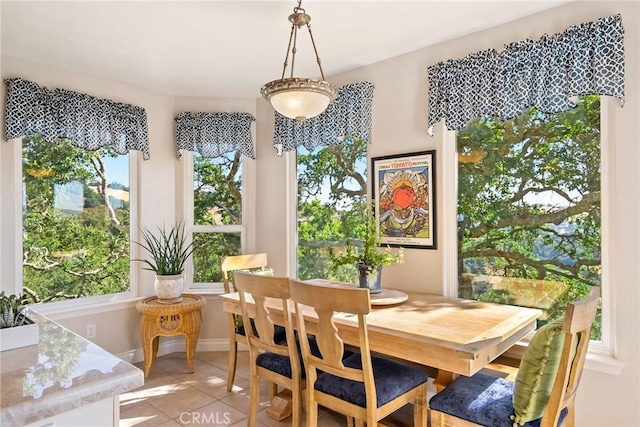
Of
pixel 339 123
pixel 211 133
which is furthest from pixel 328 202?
pixel 211 133

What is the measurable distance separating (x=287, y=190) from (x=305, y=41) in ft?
4.65

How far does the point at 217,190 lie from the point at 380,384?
2.68 m

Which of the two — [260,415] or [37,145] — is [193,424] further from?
[37,145]

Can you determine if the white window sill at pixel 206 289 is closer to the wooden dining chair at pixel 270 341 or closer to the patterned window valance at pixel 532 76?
the wooden dining chair at pixel 270 341

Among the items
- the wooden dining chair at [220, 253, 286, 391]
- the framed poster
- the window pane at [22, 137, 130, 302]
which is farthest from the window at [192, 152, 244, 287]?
the framed poster

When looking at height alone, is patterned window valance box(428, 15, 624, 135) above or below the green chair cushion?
above

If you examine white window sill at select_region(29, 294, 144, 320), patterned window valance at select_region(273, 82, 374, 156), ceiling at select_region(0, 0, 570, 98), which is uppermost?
ceiling at select_region(0, 0, 570, 98)

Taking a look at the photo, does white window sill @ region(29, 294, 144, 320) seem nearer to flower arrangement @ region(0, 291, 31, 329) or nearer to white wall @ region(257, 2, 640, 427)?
flower arrangement @ region(0, 291, 31, 329)

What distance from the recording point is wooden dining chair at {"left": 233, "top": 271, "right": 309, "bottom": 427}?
79.9 inches

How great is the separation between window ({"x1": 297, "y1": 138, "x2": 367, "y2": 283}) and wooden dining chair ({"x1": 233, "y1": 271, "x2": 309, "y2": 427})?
1.13m

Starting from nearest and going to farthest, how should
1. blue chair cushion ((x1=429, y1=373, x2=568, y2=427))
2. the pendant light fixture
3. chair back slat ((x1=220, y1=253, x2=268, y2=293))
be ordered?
blue chair cushion ((x1=429, y1=373, x2=568, y2=427))
the pendant light fixture
chair back slat ((x1=220, y1=253, x2=268, y2=293))

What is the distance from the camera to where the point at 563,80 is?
2.15 meters

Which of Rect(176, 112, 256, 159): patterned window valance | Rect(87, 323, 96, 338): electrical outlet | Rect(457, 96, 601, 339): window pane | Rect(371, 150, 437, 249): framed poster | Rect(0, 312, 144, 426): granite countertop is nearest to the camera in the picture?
Rect(0, 312, 144, 426): granite countertop

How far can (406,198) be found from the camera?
287cm
